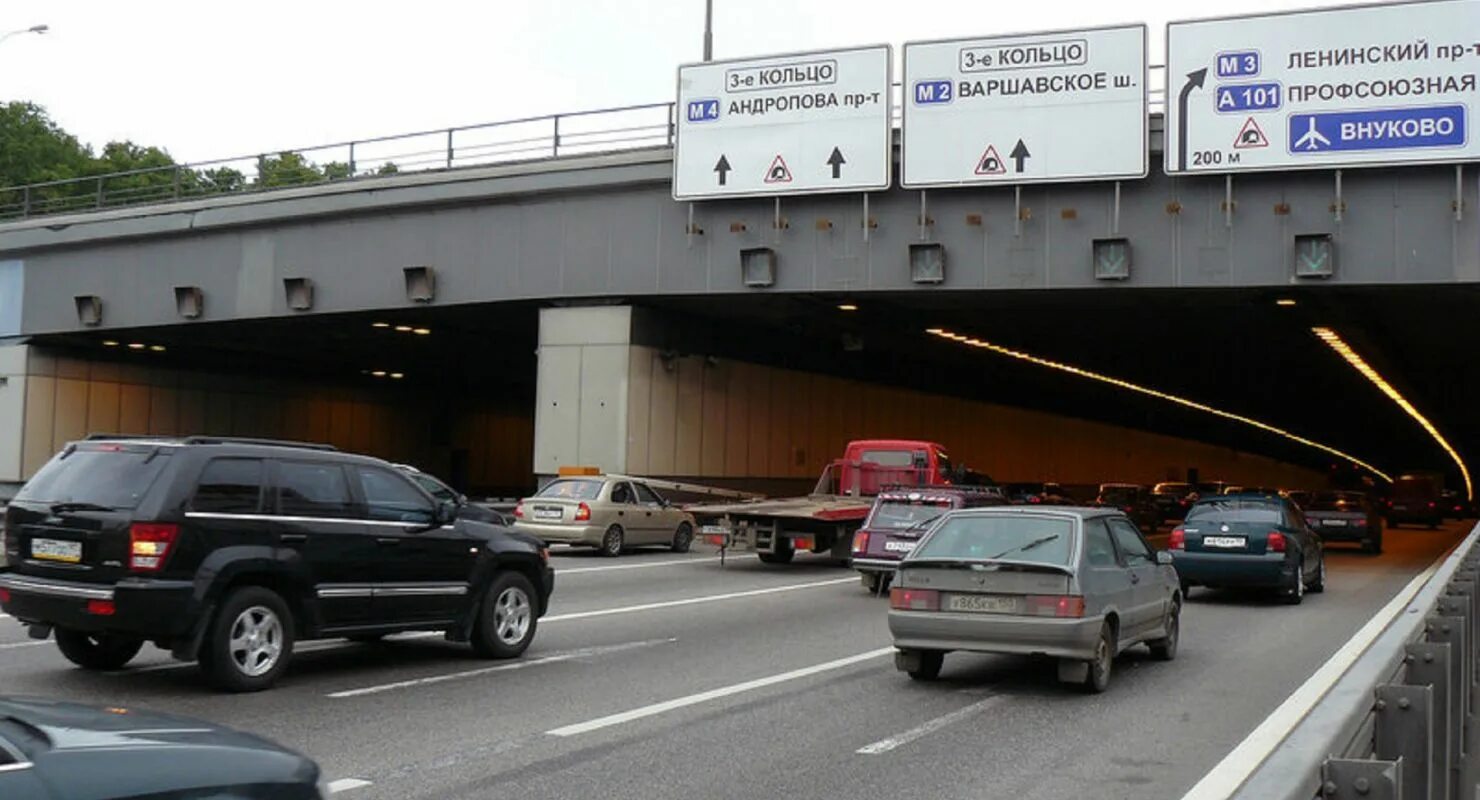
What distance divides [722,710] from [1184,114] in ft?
57.0

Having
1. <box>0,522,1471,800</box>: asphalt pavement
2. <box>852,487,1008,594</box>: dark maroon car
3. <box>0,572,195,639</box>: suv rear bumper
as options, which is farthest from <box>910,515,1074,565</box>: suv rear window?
<box>852,487,1008,594</box>: dark maroon car

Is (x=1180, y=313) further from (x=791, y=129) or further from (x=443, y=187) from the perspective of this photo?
(x=443, y=187)

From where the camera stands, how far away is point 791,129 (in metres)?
26.7

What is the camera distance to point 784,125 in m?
26.7

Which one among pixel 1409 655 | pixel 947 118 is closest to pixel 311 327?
pixel 947 118

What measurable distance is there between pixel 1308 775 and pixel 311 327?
36.3 metres

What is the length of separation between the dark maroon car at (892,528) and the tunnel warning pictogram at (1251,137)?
861 cm

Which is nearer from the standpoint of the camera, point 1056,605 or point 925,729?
point 925,729

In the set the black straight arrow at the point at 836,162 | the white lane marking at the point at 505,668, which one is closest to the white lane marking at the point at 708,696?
the white lane marking at the point at 505,668

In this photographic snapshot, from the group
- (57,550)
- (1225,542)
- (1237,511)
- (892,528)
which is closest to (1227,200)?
(1237,511)

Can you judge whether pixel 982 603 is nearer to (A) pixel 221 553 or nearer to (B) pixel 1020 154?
(A) pixel 221 553

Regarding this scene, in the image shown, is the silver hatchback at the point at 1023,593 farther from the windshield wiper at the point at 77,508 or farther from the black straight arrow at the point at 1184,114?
the black straight arrow at the point at 1184,114

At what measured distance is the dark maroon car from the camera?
62.3ft

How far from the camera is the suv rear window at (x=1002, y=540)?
11.1 meters
